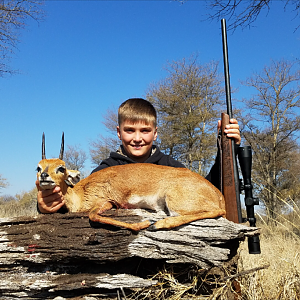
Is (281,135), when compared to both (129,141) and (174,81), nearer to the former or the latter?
(174,81)

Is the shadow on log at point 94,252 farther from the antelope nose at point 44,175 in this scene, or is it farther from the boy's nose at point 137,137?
the boy's nose at point 137,137

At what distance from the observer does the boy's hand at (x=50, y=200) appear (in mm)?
3006

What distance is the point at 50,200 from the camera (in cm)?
→ 306

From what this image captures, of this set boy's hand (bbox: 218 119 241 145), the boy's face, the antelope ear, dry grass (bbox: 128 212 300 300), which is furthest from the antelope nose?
boy's hand (bbox: 218 119 241 145)

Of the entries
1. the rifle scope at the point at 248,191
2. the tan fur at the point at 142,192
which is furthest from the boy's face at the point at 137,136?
the rifle scope at the point at 248,191

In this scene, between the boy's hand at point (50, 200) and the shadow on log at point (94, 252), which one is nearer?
the shadow on log at point (94, 252)

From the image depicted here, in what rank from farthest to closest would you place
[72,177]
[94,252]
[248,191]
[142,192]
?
[248,191] → [72,177] → [142,192] → [94,252]

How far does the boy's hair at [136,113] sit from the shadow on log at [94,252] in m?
1.83

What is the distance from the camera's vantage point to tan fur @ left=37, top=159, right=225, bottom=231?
2930 millimetres

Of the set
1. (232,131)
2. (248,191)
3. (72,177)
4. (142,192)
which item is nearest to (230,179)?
(248,191)

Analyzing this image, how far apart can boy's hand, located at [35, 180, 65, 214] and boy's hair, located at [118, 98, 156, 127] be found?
1790 millimetres

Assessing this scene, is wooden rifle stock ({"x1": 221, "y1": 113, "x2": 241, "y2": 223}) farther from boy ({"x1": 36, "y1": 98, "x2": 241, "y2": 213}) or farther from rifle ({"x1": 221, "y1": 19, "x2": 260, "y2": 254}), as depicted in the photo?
boy ({"x1": 36, "y1": 98, "x2": 241, "y2": 213})

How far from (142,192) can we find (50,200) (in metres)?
1.03

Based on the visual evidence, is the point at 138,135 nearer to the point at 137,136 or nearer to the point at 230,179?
the point at 137,136
